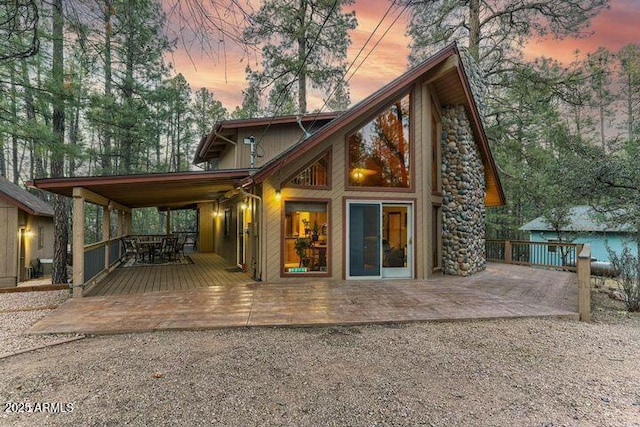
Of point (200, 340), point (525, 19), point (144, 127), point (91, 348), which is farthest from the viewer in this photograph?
point (144, 127)

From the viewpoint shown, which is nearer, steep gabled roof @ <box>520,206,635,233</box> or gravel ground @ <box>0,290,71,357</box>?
gravel ground @ <box>0,290,71,357</box>

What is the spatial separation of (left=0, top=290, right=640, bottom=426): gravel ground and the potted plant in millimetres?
3208

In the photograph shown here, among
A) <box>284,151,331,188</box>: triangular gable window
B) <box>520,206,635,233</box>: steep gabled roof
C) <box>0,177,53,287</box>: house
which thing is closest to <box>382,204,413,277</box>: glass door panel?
<box>284,151,331,188</box>: triangular gable window

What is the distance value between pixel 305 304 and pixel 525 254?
396 inches

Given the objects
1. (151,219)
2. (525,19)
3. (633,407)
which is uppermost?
(525,19)

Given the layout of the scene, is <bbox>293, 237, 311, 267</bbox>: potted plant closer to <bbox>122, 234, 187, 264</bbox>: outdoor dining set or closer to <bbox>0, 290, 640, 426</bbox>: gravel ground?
<bbox>0, 290, 640, 426</bbox>: gravel ground

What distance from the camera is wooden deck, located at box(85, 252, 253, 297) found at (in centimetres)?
676

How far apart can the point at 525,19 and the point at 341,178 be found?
9863mm

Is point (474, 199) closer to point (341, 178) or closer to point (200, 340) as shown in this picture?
point (341, 178)

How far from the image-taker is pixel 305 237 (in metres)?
7.71

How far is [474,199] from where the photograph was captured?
9188mm

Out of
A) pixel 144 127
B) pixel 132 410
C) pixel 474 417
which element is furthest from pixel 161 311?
pixel 144 127

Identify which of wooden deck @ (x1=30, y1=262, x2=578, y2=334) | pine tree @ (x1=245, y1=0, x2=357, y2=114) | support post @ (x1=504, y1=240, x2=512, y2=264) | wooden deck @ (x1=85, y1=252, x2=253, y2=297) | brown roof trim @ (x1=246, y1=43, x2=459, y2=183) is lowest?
wooden deck @ (x1=30, y1=262, x2=578, y2=334)

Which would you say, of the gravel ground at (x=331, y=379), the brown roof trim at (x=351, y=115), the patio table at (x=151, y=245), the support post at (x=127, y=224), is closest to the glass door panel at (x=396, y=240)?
the brown roof trim at (x=351, y=115)
